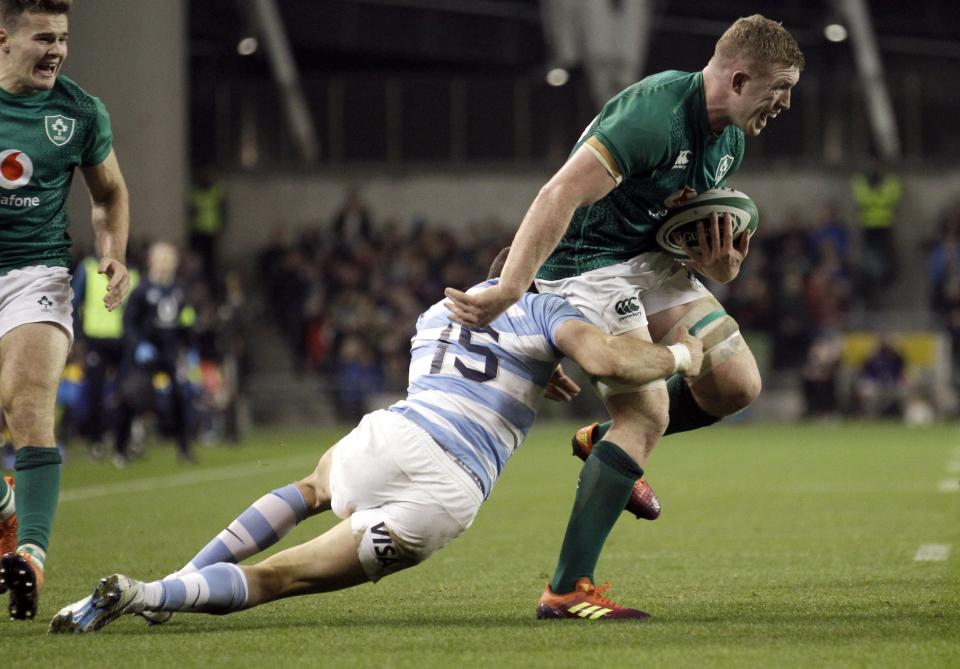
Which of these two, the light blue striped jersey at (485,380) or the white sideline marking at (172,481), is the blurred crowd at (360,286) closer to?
the white sideline marking at (172,481)

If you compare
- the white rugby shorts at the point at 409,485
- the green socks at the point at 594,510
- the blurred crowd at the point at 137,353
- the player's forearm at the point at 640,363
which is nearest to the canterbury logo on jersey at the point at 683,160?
the player's forearm at the point at 640,363

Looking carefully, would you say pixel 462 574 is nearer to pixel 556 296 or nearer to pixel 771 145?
pixel 556 296

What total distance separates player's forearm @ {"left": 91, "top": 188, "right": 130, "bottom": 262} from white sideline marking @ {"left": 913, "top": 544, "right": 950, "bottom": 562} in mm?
3549

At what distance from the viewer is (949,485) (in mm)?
11148

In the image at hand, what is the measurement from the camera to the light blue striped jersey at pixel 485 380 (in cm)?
491

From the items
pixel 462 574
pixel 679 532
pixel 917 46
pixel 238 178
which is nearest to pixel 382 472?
pixel 462 574

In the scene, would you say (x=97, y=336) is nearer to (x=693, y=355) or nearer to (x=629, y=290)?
(x=629, y=290)

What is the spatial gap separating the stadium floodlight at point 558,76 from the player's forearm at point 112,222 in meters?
23.0

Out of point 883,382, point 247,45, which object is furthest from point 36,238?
point 247,45

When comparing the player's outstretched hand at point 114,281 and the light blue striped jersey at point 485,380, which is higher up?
the player's outstretched hand at point 114,281

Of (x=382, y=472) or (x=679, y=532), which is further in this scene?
(x=679, y=532)

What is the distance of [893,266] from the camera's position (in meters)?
27.5

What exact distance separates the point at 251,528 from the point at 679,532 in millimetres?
3589

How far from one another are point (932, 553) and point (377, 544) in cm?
319
